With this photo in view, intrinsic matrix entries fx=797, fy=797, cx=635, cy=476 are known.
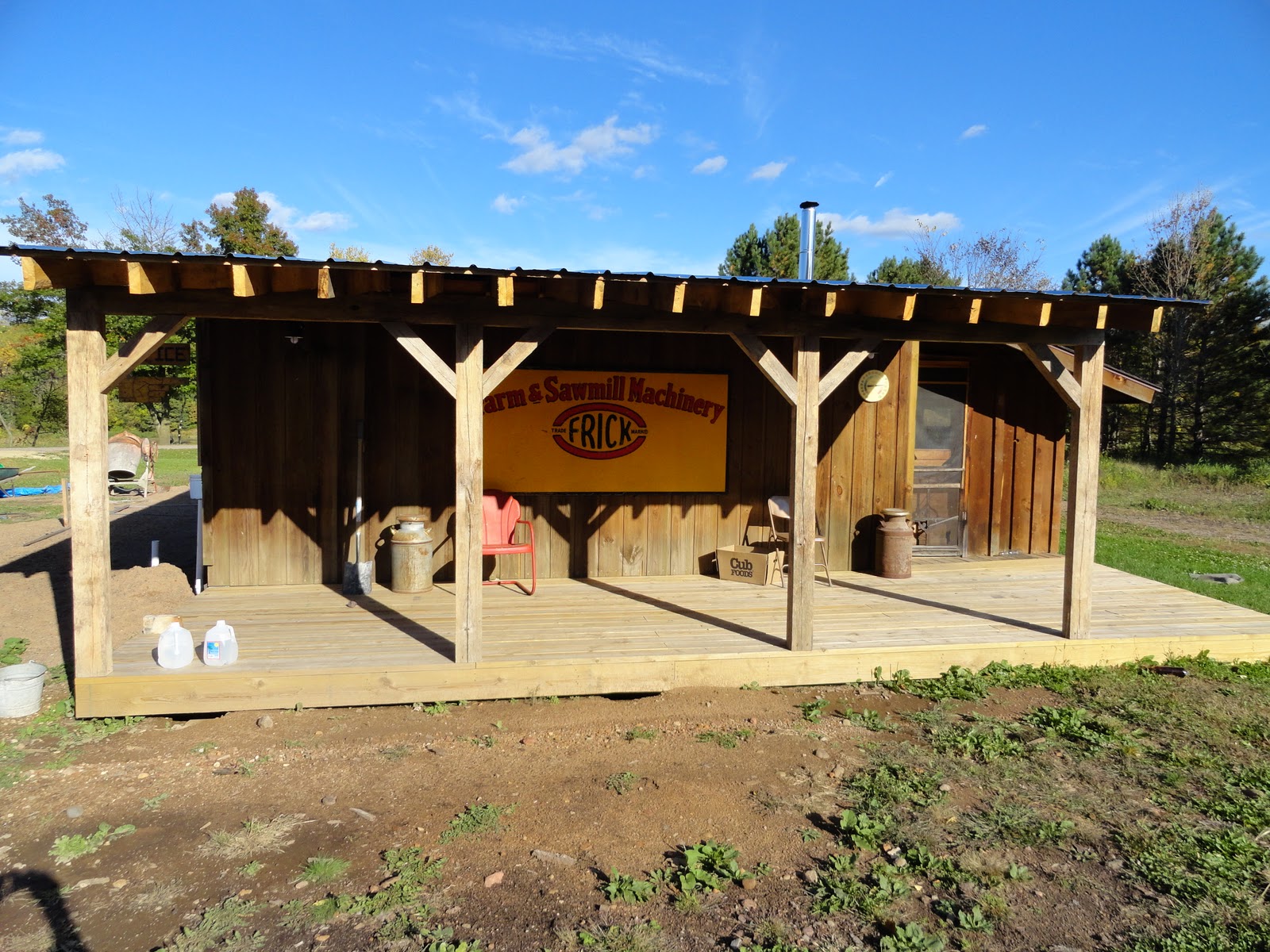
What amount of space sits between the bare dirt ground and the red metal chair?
202cm

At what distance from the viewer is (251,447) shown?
6418 millimetres

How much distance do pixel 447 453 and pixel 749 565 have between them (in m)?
2.78

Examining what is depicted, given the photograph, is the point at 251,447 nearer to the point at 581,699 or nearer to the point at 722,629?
the point at 581,699

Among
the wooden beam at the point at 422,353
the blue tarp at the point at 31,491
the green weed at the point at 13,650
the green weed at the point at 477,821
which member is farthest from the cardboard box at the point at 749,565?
the blue tarp at the point at 31,491

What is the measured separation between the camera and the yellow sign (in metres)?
6.77

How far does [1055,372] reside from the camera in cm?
520

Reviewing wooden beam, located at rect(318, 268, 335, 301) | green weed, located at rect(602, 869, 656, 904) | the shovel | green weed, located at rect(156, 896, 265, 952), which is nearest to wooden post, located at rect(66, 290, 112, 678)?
wooden beam, located at rect(318, 268, 335, 301)

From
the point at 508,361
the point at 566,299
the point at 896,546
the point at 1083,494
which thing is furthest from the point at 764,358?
the point at 896,546

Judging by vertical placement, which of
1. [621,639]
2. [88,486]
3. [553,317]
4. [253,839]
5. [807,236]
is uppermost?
[807,236]

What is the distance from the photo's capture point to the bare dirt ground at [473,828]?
8.72 ft

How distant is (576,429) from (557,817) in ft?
13.0

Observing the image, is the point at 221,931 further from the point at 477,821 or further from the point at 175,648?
the point at 175,648

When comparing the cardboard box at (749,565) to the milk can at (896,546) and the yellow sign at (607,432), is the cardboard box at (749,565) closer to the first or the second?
the yellow sign at (607,432)

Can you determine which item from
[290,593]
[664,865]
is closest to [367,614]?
[290,593]
